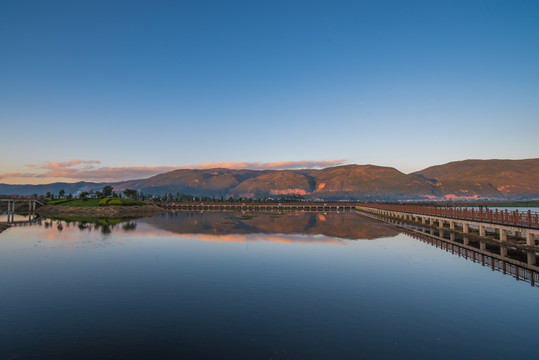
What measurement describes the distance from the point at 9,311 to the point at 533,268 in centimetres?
3474

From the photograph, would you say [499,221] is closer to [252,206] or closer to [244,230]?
[244,230]

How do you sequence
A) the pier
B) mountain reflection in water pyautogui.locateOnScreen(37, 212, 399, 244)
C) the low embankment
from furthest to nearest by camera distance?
1. the pier
2. the low embankment
3. mountain reflection in water pyautogui.locateOnScreen(37, 212, 399, 244)

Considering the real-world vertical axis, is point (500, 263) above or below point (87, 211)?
below

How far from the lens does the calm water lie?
39.8 ft

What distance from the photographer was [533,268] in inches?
969

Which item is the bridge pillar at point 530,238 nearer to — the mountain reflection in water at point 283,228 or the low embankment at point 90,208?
the mountain reflection in water at point 283,228

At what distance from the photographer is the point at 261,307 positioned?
1647 cm

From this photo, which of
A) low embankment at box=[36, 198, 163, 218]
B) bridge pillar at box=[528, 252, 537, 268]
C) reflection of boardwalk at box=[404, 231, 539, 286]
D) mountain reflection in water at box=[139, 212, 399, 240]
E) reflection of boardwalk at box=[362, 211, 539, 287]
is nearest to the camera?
reflection of boardwalk at box=[404, 231, 539, 286]

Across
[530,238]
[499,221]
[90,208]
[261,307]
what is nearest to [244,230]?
[499,221]

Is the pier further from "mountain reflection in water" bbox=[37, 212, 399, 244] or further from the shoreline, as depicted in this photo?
"mountain reflection in water" bbox=[37, 212, 399, 244]

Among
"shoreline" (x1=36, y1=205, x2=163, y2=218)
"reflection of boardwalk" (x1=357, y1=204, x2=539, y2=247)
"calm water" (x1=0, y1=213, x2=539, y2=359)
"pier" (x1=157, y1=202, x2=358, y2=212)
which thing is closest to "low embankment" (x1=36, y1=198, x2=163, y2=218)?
"shoreline" (x1=36, y1=205, x2=163, y2=218)

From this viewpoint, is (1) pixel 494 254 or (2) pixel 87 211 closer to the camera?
(1) pixel 494 254

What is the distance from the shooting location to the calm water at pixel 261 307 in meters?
12.1

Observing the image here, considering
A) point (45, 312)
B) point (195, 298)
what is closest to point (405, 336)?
point (195, 298)
